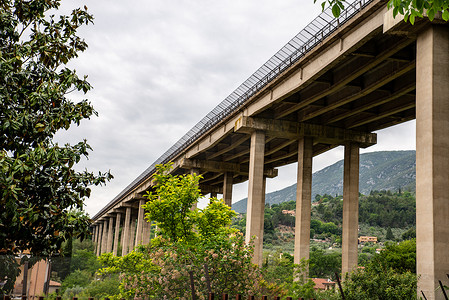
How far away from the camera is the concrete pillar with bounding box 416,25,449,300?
52.2 ft

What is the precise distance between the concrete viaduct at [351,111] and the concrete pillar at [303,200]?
0.23 ft

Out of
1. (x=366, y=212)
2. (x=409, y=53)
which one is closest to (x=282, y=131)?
(x=409, y=53)

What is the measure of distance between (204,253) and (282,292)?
348 inches

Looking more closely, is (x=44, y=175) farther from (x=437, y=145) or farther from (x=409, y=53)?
(x=409, y=53)

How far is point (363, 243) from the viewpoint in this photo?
146 m

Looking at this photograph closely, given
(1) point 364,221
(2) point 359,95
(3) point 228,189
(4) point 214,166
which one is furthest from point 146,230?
(1) point 364,221

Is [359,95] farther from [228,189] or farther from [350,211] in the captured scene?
[228,189]

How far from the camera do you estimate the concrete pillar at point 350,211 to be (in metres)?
33.7

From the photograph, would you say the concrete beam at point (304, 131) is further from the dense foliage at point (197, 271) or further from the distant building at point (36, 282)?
the distant building at point (36, 282)

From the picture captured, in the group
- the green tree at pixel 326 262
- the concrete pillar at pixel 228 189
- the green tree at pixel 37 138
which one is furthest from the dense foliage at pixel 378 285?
the green tree at pixel 326 262

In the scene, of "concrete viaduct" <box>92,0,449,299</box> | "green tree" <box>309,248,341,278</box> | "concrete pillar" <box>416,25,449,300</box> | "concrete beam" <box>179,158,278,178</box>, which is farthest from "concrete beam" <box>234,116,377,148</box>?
"green tree" <box>309,248,341,278</box>

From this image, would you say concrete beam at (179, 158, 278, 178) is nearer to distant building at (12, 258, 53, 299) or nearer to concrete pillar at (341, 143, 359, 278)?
concrete pillar at (341, 143, 359, 278)

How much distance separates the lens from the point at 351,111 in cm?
3141

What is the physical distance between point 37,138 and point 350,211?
2697cm
